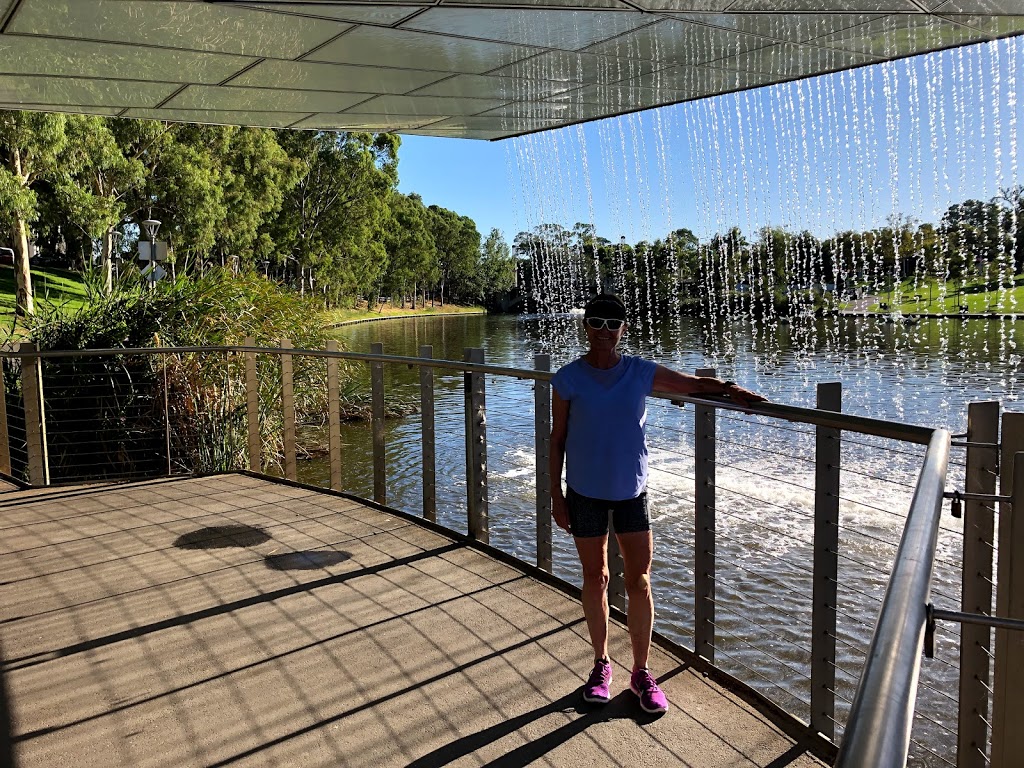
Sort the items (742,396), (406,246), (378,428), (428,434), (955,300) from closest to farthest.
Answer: (742,396) → (428,434) → (378,428) → (955,300) → (406,246)

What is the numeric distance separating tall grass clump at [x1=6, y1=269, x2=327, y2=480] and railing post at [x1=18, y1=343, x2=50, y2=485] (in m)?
1.02

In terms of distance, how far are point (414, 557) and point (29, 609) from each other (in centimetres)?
194

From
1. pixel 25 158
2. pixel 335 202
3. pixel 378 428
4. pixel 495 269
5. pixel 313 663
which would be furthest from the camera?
pixel 495 269

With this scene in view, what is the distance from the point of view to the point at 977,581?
2.46 metres

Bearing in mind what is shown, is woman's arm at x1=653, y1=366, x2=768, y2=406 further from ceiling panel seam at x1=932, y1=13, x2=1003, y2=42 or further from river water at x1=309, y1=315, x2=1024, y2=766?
ceiling panel seam at x1=932, y1=13, x2=1003, y2=42

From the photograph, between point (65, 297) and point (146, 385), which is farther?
point (65, 297)

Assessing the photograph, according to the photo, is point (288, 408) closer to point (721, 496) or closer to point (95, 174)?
point (721, 496)

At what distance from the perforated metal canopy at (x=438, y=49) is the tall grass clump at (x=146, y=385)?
247 centimetres

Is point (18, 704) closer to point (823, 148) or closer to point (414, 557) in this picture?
point (414, 557)

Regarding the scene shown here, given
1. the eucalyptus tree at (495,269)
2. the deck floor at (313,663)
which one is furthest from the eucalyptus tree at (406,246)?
the deck floor at (313,663)

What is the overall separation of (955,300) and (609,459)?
1879 inches

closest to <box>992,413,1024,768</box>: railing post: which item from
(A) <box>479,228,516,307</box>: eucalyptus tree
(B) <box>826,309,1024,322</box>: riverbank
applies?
(B) <box>826,309,1024,322</box>: riverbank

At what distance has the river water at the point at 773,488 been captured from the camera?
5457 mm


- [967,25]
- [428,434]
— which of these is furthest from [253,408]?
[967,25]
